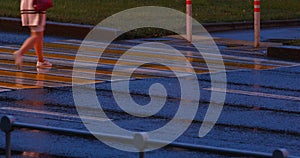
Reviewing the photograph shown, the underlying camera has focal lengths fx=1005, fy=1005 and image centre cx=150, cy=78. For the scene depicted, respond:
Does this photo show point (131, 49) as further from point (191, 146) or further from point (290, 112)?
point (191, 146)

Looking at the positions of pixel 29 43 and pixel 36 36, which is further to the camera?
pixel 36 36

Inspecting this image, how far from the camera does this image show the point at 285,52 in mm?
17938

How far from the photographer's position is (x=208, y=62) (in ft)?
54.5

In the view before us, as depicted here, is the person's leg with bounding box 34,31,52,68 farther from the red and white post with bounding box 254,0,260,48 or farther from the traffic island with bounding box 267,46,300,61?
the red and white post with bounding box 254,0,260,48

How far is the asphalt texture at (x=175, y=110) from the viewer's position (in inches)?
384

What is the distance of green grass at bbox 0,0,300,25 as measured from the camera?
22.3m

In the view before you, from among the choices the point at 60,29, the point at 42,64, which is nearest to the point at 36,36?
the point at 42,64

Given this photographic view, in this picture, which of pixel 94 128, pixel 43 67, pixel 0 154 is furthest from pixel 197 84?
pixel 0 154

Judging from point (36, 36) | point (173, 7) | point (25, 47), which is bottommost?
point (173, 7)

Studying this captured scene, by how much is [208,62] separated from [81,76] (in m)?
2.79

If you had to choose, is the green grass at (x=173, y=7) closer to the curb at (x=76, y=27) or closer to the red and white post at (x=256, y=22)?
the curb at (x=76, y=27)

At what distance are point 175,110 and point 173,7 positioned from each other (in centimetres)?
1348

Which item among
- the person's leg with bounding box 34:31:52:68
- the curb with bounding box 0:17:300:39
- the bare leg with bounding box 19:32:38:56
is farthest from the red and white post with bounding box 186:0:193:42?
the bare leg with bounding box 19:32:38:56

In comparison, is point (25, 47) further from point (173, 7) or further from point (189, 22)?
point (173, 7)
